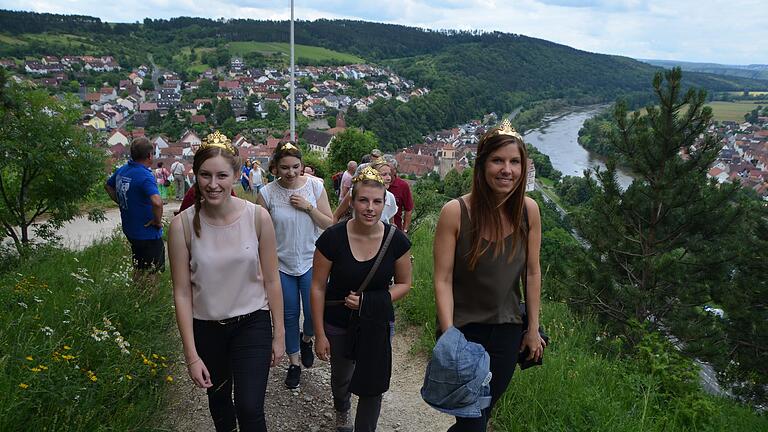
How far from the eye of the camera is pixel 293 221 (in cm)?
335

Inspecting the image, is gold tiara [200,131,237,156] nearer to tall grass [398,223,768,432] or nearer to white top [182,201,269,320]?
white top [182,201,269,320]

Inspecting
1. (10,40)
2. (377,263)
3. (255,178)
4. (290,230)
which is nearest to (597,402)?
(377,263)

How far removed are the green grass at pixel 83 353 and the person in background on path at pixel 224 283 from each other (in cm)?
54

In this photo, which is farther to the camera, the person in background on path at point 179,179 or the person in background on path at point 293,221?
the person in background on path at point 179,179

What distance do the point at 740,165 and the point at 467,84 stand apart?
48.8 m

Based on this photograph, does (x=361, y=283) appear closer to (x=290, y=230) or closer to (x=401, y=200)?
(x=290, y=230)

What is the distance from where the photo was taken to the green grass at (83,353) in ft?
7.43

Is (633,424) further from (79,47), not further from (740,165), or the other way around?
(79,47)

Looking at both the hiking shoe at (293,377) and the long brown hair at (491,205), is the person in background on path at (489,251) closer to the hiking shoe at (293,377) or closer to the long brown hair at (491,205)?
the long brown hair at (491,205)

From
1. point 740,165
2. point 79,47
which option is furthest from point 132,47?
point 740,165

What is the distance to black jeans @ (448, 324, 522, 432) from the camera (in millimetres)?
2160

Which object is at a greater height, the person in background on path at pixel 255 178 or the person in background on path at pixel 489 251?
the person in background on path at pixel 489 251

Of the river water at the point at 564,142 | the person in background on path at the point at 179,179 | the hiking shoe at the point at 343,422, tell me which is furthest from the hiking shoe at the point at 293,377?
the river water at the point at 564,142

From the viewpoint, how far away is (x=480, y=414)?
6.54ft
